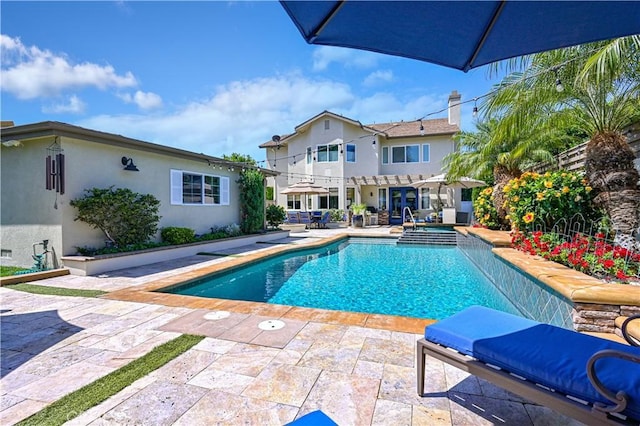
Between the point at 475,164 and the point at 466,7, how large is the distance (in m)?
12.0

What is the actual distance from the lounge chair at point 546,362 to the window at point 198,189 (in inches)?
394

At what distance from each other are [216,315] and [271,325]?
2.98 ft

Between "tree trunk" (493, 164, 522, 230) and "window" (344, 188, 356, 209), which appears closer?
"tree trunk" (493, 164, 522, 230)

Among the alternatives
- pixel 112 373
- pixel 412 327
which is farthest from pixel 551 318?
pixel 112 373

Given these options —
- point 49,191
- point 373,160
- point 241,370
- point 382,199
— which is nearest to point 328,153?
point 373,160

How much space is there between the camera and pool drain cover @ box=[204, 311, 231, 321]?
4283mm

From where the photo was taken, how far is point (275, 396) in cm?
252

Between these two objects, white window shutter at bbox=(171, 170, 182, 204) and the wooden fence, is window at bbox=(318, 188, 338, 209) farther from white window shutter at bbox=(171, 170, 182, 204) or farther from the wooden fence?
the wooden fence

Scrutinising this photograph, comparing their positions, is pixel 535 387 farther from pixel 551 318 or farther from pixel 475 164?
pixel 475 164

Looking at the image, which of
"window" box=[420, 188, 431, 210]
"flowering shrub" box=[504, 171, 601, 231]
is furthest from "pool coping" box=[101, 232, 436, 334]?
"window" box=[420, 188, 431, 210]

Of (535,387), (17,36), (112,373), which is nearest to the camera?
(535,387)

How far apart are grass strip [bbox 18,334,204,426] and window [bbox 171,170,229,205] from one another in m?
8.03

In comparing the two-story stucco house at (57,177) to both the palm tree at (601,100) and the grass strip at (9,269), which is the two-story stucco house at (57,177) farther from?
the palm tree at (601,100)

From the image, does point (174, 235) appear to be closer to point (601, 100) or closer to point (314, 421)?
point (314, 421)
